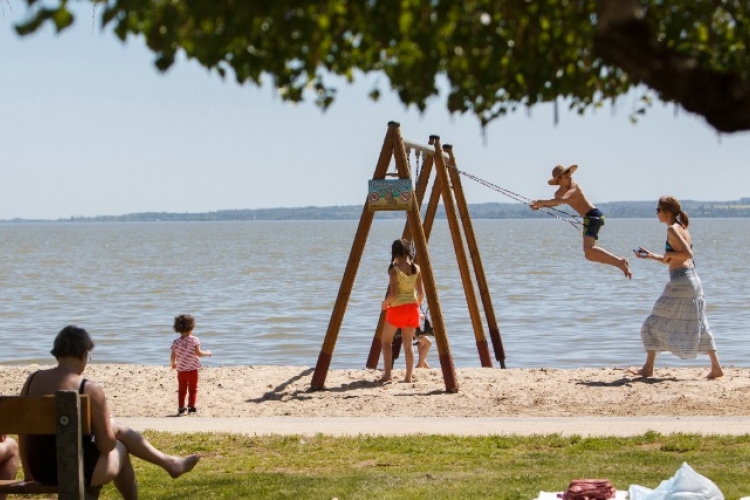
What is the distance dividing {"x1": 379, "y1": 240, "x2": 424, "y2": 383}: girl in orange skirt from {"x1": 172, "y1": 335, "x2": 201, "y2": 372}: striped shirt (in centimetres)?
224

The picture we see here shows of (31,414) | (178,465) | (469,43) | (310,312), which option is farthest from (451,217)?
(310,312)

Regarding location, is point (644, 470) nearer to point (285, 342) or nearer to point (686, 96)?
point (686, 96)

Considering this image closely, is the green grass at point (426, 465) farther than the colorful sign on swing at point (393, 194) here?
No

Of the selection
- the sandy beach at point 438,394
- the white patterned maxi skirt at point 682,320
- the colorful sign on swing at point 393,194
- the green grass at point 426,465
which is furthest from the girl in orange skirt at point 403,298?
the green grass at point 426,465

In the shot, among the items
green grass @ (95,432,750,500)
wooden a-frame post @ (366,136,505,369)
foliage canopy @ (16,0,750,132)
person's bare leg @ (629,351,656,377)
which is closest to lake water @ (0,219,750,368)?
wooden a-frame post @ (366,136,505,369)

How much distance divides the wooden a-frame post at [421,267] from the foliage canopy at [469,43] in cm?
739

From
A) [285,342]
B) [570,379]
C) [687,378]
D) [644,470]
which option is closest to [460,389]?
[570,379]

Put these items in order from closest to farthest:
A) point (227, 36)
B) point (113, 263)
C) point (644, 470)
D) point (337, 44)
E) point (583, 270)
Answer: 1. point (227, 36)
2. point (337, 44)
3. point (644, 470)
4. point (583, 270)
5. point (113, 263)

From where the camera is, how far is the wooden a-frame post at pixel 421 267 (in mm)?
12883

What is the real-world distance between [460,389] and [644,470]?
477cm

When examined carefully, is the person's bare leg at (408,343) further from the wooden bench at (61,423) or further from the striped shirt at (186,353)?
the wooden bench at (61,423)

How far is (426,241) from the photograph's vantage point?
1348 centimetres

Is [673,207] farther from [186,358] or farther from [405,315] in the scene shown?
[186,358]

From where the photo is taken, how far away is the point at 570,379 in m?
13.7
